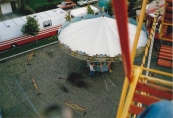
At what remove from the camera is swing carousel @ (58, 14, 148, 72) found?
21188 mm

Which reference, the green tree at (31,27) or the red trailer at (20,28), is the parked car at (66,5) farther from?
the green tree at (31,27)

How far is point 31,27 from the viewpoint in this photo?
26.1 m

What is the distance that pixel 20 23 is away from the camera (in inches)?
1067

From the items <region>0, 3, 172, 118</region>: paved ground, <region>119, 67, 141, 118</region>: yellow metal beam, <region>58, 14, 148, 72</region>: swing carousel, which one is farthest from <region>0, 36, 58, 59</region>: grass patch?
<region>119, 67, 141, 118</region>: yellow metal beam

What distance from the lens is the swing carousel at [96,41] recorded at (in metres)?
21.2

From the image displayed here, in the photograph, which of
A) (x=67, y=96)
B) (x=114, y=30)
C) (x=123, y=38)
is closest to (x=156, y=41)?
(x=114, y=30)

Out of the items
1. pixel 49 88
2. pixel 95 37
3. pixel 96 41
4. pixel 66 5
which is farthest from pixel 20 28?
pixel 66 5

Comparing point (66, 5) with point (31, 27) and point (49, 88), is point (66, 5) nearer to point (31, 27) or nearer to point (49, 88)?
point (31, 27)

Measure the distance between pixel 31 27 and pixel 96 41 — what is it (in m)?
8.54

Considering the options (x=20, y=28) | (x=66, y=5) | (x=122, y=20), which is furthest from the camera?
(x=66, y=5)

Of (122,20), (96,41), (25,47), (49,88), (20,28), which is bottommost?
(49,88)

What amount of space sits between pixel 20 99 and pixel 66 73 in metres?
5.19

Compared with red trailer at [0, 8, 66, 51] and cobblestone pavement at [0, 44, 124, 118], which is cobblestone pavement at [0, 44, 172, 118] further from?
red trailer at [0, 8, 66, 51]

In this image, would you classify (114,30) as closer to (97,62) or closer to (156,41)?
(97,62)
